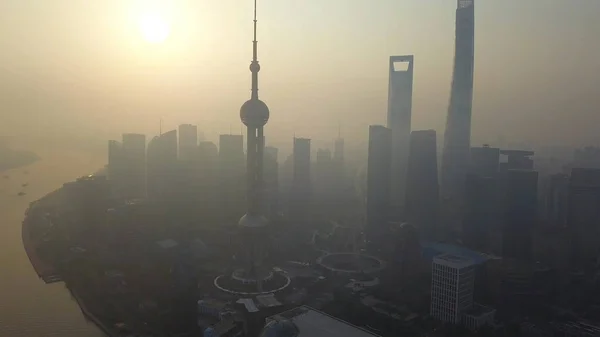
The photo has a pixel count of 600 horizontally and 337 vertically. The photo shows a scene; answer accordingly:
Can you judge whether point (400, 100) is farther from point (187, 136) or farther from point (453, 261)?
point (453, 261)

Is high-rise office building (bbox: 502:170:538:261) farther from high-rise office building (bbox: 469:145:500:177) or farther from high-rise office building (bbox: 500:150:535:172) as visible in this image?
high-rise office building (bbox: 500:150:535:172)

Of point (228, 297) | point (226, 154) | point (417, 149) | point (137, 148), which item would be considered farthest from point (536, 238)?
point (137, 148)

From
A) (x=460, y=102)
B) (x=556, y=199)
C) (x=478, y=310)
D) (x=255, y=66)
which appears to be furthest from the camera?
(x=460, y=102)

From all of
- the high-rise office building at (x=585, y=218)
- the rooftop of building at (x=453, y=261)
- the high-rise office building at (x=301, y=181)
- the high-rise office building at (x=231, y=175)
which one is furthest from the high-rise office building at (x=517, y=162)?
the high-rise office building at (x=231, y=175)

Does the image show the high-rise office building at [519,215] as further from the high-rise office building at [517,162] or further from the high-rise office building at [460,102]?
the high-rise office building at [460,102]

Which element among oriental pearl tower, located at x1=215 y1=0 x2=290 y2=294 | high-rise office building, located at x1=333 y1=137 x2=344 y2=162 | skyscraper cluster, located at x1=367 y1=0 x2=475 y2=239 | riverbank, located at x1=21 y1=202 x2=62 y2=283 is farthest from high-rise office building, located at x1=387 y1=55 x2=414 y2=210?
riverbank, located at x1=21 y1=202 x2=62 y2=283

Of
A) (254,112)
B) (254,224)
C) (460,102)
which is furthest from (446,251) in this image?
(460,102)
